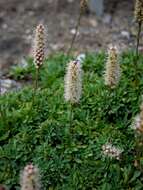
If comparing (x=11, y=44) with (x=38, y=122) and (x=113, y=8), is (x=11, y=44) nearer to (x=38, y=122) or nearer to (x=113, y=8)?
(x=113, y=8)

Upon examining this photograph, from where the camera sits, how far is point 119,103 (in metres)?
5.26

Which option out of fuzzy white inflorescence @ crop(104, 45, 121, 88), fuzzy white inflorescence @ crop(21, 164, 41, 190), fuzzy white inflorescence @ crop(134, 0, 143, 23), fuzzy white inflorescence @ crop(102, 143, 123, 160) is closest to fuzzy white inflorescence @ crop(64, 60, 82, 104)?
fuzzy white inflorescence @ crop(104, 45, 121, 88)

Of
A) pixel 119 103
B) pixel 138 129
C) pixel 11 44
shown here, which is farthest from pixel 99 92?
pixel 11 44

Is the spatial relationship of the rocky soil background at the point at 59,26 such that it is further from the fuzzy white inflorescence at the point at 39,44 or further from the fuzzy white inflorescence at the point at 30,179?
the fuzzy white inflorescence at the point at 30,179

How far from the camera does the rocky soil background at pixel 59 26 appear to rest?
23.7ft

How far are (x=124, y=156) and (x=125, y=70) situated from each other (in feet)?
4.31

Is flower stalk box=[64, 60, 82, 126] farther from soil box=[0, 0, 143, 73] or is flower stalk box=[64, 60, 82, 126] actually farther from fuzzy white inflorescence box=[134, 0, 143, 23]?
soil box=[0, 0, 143, 73]

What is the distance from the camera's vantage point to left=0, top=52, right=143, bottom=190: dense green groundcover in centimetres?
456

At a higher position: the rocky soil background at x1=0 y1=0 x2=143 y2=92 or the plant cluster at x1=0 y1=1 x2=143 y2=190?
the rocky soil background at x1=0 y1=0 x2=143 y2=92

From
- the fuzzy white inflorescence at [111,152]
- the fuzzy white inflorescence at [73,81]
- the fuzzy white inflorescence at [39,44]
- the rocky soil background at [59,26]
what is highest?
the rocky soil background at [59,26]

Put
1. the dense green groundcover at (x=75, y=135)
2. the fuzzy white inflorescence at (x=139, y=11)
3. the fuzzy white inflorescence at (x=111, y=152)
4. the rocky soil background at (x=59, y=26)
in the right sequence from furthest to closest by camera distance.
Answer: the rocky soil background at (x=59, y=26) → the fuzzy white inflorescence at (x=139, y=11) → the dense green groundcover at (x=75, y=135) → the fuzzy white inflorescence at (x=111, y=152)

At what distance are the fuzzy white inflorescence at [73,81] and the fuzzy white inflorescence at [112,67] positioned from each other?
27 cm

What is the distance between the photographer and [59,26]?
768 centimetres

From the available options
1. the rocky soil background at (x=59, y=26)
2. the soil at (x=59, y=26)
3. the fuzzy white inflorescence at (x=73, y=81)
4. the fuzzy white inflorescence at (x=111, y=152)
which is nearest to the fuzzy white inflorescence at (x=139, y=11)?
the fuzzy white inflorescence at (x=73, y=81)
